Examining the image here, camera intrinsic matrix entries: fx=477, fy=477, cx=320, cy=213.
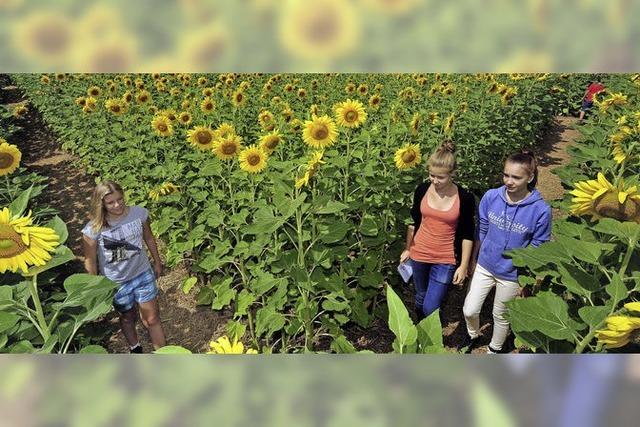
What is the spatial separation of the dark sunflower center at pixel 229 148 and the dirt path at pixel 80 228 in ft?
4.80

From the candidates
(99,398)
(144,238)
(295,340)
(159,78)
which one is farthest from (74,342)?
(159,78)

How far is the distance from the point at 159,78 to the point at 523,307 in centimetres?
635

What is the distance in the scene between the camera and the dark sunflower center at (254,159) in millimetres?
3596

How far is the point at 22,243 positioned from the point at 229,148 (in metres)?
2.61

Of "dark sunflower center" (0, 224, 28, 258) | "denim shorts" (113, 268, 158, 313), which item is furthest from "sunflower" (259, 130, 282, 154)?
"dark sunflower center" (0, 224, 28, 258)

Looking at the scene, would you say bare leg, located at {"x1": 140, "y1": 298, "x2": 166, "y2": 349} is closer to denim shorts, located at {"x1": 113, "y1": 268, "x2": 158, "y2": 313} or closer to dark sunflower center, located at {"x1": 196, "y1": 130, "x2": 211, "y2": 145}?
denim shorts, located at {"x1": 113, "y1": 268, "x2": 158, "y2": 313}

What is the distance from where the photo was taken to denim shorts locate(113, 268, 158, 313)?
3219 mm

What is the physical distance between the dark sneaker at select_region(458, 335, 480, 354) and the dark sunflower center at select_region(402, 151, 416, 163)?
A: 1436 millimetres

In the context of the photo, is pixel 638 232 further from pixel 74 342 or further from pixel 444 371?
pixel 74 342

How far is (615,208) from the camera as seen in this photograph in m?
1.63

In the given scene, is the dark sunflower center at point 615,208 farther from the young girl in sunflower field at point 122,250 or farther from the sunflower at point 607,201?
the young girl in sunflower field at point 122,250

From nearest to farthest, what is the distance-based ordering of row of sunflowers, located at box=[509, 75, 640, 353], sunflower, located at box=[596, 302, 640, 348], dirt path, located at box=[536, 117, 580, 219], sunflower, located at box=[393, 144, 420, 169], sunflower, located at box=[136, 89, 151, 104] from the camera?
sunflower, located at box=[596, 302, 640, 348] → row of sunflowers, located at box=[509, 75, 640, 353] → sunflower, located at box=[393, 144, 420, 169] → sunflower, located at box=[136, 89, 151, 104] → dirt path, located at box=[536, 117, 580, 219]
